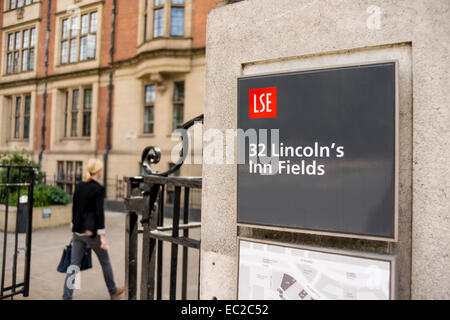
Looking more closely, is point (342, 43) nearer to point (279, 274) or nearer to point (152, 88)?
point (279, 274)

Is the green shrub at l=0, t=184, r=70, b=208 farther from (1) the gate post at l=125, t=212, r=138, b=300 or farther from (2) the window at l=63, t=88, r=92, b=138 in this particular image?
(1) the gate post at l=125, t=212, r=138, b=300

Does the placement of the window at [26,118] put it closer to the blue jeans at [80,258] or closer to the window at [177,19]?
the window at [177,19]

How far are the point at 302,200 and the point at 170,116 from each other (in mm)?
12059

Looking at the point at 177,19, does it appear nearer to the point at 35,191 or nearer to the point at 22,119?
the point at 35,191

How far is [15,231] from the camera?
19.5 feet

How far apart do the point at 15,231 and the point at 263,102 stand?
5871mm

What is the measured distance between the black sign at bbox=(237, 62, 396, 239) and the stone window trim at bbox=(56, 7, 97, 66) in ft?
52.1

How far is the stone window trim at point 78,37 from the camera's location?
15836mm

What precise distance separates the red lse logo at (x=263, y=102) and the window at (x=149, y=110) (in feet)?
41.9

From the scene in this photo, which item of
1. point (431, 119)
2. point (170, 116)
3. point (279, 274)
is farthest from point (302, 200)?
point (170, 116)

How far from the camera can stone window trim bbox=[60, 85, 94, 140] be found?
53.9 ft

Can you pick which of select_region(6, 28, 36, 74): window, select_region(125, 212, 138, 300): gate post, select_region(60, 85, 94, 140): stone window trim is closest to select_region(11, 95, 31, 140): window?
select_region(60, 85, 94, 140): stone window trim

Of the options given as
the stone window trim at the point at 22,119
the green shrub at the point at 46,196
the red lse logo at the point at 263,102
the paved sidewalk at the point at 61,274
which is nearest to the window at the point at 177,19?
the green shrub at the point at 46,196

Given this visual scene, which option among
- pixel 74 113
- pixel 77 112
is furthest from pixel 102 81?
pixel 74 113
